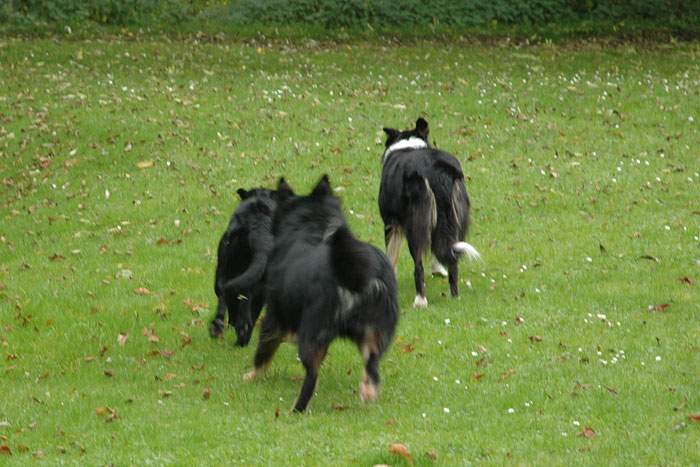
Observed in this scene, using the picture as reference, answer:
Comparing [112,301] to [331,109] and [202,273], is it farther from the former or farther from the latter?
[331,109]

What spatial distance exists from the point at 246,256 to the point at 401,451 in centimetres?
346

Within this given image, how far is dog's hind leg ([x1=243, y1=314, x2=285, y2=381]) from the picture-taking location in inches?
362

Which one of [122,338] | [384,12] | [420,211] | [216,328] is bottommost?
[384,12]

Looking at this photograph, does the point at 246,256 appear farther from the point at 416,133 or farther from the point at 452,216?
the point at 416,133

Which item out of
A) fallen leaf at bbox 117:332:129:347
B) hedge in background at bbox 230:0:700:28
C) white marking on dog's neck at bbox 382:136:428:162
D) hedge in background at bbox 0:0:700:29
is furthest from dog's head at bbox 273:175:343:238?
hedge in background at bbox 230:0:700:28

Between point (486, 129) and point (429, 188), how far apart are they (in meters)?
8.06

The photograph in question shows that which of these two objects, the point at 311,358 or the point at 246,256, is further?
the point at 246,256

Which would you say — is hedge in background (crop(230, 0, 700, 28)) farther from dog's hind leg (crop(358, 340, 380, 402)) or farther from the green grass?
dog's hind leg (crop(358, 340, 380, 402))

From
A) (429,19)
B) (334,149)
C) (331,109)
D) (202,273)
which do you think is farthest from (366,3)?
(202,273)

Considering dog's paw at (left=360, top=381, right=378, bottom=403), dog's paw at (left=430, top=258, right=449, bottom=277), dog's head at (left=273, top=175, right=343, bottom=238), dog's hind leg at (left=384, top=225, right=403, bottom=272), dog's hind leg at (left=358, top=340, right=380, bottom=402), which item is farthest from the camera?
dog's paw at (left=430, top=258, right=449, bottom=277)

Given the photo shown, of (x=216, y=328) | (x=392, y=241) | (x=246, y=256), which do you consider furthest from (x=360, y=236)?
(x=246, y=256)

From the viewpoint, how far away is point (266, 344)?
31.0 feet

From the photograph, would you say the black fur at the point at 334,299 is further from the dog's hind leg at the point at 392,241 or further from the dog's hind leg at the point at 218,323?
the dog's hind leg at the point at 392,241

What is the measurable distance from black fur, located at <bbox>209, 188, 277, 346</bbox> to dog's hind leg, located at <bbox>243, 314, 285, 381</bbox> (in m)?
0.76
